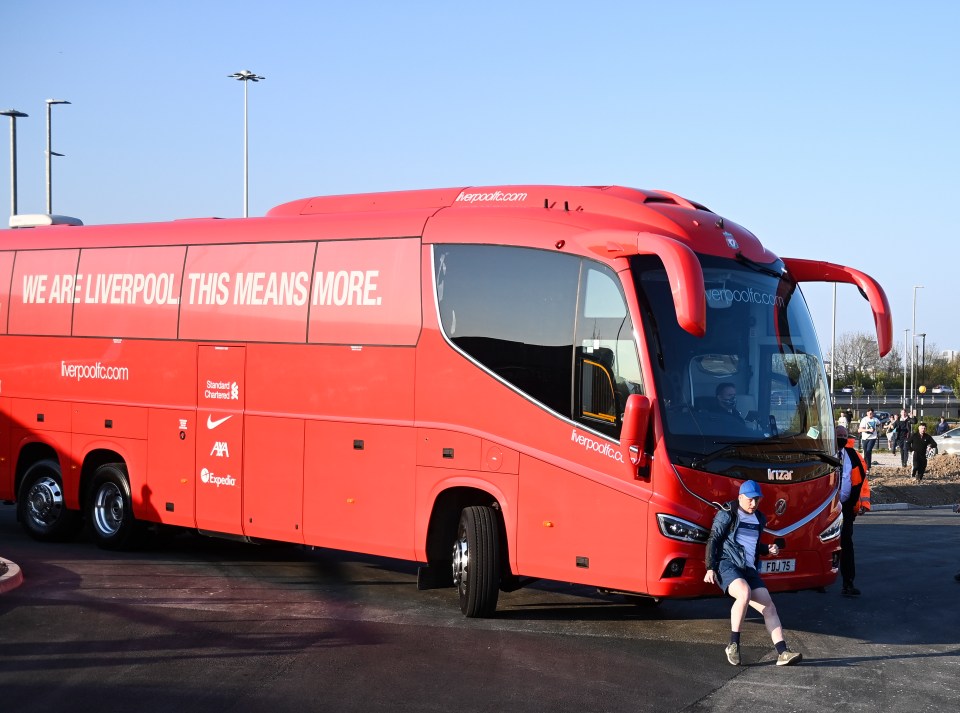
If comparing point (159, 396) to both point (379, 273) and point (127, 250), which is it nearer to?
point (127, 250)

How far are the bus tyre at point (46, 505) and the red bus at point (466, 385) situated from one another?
0.46 metres

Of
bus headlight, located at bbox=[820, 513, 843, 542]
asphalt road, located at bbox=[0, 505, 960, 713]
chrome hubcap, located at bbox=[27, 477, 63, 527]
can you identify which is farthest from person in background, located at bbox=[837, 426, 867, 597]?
chrome hubcap, located at bbox=[27, 477, 63, 527]

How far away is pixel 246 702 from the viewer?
26.9 ft

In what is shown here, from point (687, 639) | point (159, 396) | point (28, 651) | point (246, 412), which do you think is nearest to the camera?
point (28, 651)

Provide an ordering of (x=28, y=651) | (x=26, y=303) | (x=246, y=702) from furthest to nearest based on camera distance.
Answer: (x=26, y=303) < (x=28, y=651) < (x=246, y=702)

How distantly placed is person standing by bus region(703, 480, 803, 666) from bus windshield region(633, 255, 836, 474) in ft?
1.76

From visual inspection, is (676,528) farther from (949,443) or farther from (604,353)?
(949,443)

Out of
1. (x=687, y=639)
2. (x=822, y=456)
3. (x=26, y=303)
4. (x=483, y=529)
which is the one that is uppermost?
(x=26, y=303)

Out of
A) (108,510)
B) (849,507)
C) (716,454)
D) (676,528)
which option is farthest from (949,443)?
(676,528)

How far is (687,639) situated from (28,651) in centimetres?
546

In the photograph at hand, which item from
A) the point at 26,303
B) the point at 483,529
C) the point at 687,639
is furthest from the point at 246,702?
the point at 26,303

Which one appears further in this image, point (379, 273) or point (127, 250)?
point (127, 250)

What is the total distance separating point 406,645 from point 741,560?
282 centimetres

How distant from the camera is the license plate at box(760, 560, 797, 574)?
10305mm
